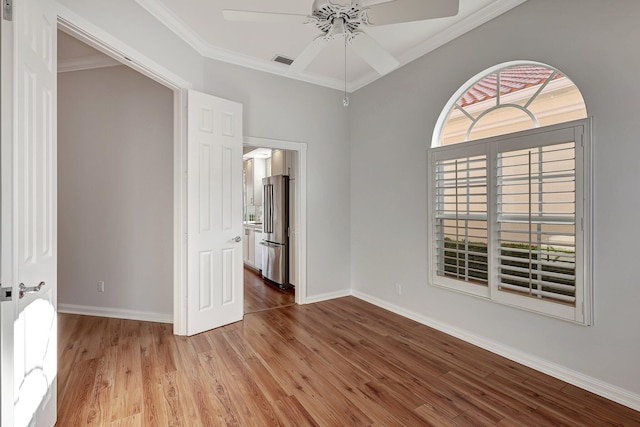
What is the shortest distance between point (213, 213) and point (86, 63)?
2365mm

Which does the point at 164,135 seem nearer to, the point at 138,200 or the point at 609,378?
the point at 138,200

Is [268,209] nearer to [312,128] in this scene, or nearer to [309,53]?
[312,128]

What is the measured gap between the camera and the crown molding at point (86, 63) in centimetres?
353

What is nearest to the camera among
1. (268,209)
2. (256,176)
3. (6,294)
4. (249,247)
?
(6,294)

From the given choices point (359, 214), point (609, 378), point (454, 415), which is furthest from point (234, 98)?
point (609, 378)

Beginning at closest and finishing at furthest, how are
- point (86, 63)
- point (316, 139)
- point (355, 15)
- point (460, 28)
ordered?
point (355, 15)
point (460, 28)
point (86, 63)
point (316, 139)

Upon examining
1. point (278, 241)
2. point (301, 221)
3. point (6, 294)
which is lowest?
point (278, 241)

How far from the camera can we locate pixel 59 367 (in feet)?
8.20

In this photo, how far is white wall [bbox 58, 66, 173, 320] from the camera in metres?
3.53

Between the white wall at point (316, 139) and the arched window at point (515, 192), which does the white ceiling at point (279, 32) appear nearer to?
the white wall at point (316, 139)

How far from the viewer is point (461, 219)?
305cm

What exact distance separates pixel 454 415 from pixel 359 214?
2.77 metres

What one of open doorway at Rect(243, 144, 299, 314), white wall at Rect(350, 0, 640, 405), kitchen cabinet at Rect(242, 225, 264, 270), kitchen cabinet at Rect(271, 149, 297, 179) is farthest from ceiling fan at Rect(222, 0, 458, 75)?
kitchen cabinet at Rect(242, 225, 264, 270)

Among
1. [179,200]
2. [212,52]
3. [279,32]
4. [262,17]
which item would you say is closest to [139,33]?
[212,52]
